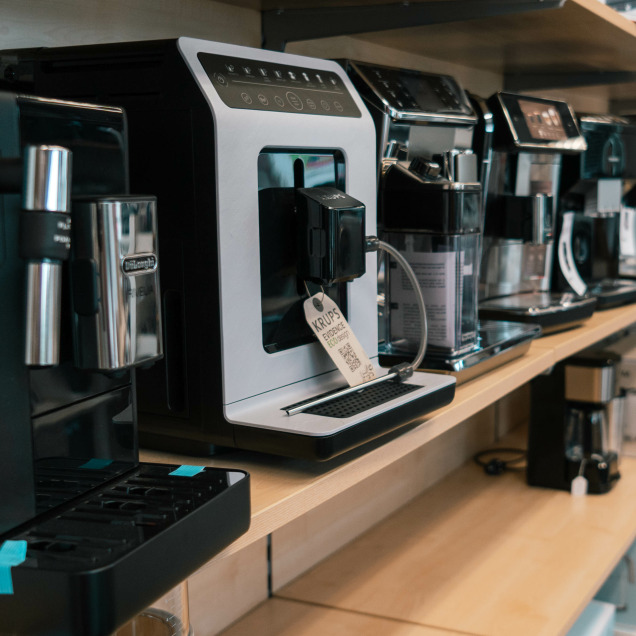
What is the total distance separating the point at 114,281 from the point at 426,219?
2.00 feet

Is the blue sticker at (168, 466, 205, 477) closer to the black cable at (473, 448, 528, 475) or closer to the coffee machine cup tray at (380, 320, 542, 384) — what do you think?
the coffee machine cup tray at (380, 320, 542, 384)

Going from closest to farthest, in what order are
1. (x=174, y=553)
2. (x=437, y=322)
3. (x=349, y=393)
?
1. (x=174, y=553)
2. (x=349, y=393)
3. (x=437, y=322)

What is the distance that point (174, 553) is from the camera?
554 millimetres

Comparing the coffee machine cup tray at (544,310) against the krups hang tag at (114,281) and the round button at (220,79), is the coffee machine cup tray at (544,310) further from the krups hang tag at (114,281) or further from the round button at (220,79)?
the krups hang tag at (114,281)

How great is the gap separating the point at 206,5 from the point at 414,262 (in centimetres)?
43

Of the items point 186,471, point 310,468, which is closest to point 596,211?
point 310,468

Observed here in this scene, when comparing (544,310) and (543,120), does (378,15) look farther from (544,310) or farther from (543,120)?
(544,310)

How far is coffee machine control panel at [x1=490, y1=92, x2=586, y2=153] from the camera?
1.42 metres

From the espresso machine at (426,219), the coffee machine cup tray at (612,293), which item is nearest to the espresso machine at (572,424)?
the coffee machine cup tray at (612,293)

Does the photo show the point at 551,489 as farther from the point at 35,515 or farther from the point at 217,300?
the point at 35,515

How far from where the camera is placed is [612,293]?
5.96ft

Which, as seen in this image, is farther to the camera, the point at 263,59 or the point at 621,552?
the point at 621,552

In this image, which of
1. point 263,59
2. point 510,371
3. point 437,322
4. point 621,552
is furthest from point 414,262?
point 621,552

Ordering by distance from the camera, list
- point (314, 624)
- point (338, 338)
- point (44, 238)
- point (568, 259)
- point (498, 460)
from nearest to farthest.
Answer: point (44, 238), point (338, 338), point (314, 624), point (568, 259), point (498, 460)
